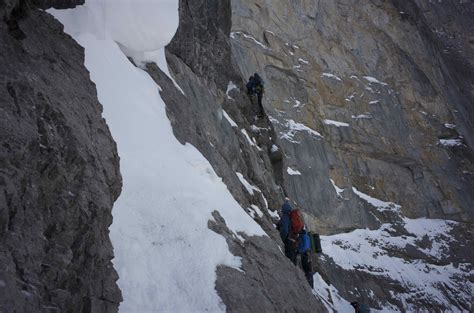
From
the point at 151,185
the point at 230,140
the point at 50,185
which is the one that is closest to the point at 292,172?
the point at 230,140

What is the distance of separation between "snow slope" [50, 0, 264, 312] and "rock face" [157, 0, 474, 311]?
26.4 feet

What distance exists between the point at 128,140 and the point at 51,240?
4.37m

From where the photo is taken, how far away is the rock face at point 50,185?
3463 mm

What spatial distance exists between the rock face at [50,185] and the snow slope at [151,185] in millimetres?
1256

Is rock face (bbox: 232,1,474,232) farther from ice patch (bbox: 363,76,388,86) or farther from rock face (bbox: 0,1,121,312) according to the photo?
rock face (bbox: 0,1,121,312)

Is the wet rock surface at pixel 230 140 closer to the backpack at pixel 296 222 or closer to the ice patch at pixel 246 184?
the ice patch at pixel 246 184

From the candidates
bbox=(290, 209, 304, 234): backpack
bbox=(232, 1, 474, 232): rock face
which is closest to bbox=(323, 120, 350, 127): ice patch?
bbox=(232, 1, 474, 232): rock face

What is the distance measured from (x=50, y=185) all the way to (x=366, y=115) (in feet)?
113

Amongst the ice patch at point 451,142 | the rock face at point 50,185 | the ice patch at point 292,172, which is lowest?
the rock face at point 50,185

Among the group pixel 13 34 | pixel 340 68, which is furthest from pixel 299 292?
pixel 340 68

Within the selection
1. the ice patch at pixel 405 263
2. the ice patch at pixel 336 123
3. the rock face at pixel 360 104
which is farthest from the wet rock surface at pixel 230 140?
the ice patch at pixel 336 123

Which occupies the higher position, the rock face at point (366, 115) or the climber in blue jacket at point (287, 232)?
the rock face at point (366, 115)

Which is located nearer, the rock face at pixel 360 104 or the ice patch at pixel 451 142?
the rock face at pixel 360 104

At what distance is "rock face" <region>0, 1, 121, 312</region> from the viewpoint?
11.4 feet
